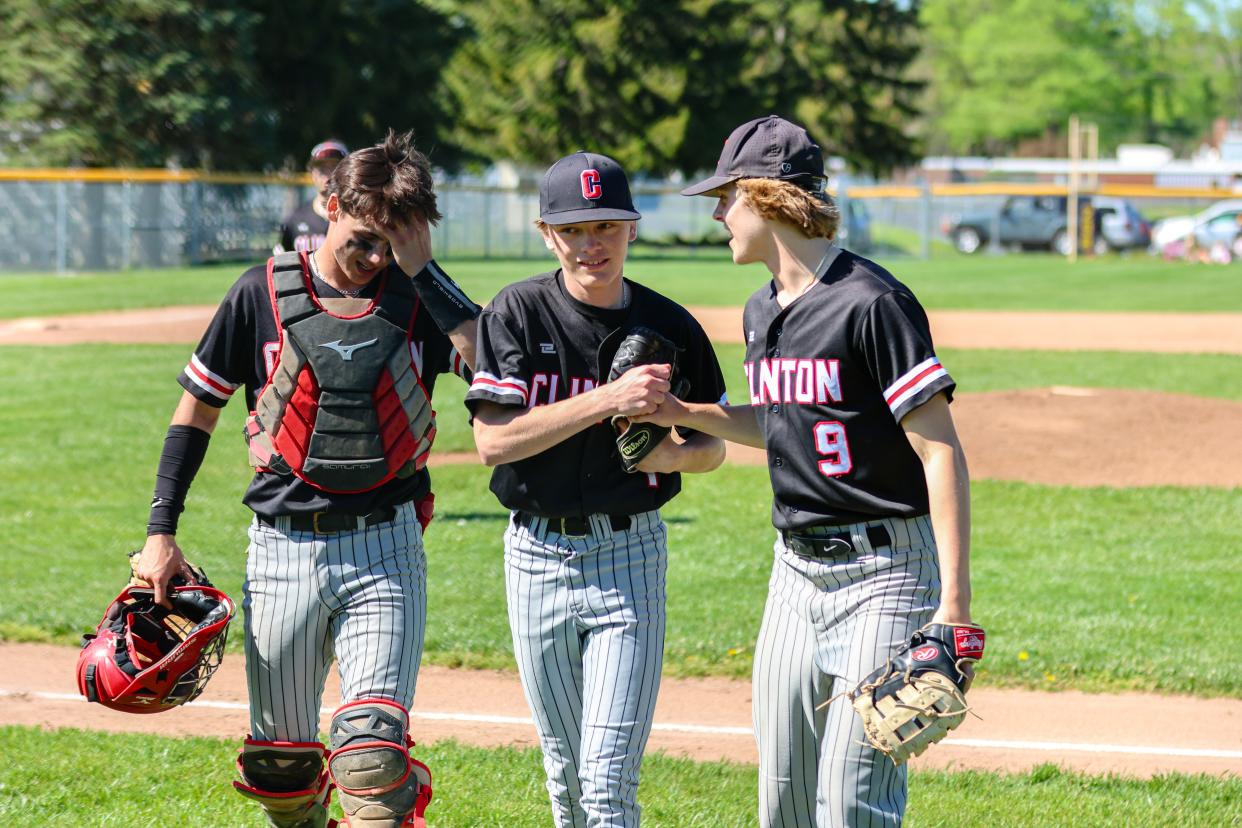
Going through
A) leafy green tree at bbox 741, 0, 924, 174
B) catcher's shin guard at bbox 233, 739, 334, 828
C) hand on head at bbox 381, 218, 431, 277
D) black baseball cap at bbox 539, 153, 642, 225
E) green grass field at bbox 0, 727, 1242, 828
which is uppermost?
leafy green tree at bbox 741, 0, 924, 174

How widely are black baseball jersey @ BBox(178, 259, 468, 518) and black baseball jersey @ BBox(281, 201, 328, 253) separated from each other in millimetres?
4746

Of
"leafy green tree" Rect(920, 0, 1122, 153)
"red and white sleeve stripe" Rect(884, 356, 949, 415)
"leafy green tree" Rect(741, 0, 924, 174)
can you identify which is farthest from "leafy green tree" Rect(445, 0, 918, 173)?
"red and white sleeve stripe" Rect(884, 356, 949, 415)

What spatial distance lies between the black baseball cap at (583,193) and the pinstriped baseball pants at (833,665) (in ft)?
3.20

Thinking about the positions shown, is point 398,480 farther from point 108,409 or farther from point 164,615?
point 108,409

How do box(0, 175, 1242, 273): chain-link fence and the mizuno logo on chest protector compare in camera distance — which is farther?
box(0, 175, 1242, 273): chain-link fence

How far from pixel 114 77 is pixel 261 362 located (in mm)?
34251

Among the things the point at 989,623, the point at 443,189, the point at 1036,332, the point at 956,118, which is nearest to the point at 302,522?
the point at 989,623

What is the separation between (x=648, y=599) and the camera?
3.91 meters

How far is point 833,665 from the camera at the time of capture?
354 centimetres

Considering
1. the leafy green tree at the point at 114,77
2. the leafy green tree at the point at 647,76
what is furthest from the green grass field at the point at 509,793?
the leafy green tree at the point at 647,76

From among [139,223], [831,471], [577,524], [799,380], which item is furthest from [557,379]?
[139,223]

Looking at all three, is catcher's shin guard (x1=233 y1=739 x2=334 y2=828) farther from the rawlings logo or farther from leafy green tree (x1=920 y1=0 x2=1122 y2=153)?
leafy green tree (x1=920 y1=0 x2=1122 y2=153)

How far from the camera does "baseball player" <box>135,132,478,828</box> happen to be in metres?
4.00

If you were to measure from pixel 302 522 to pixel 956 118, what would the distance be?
86191 mm
